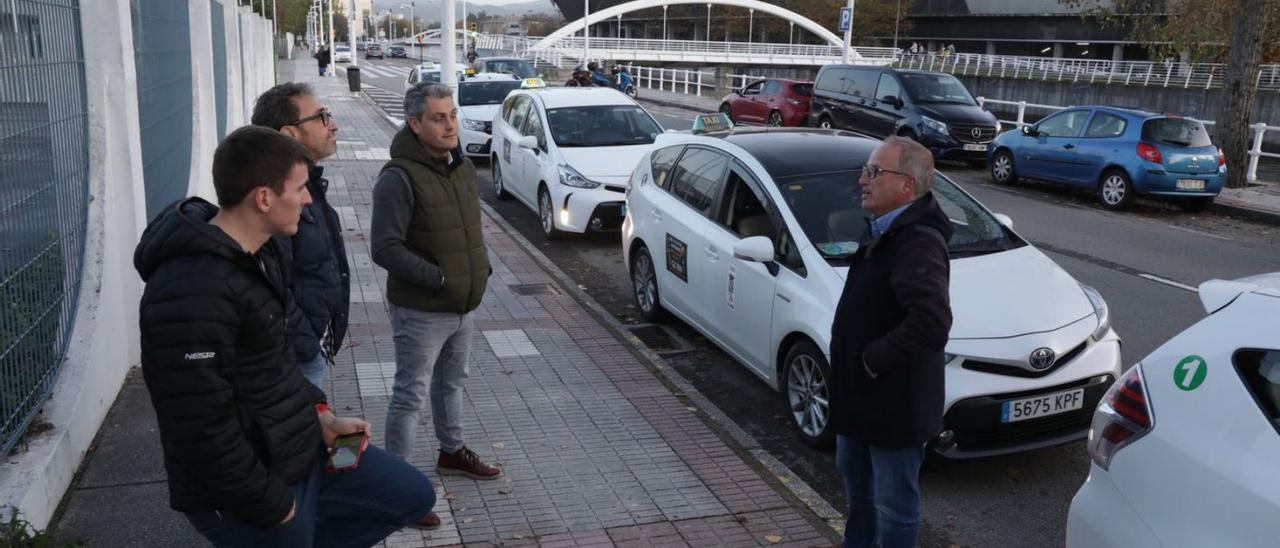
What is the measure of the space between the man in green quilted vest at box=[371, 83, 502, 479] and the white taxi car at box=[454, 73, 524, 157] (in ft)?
39.4

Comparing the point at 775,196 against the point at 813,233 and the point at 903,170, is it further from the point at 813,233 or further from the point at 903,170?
the point at 903,170

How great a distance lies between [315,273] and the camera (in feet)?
12.7

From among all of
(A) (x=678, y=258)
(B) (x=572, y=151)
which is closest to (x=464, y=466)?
(A) (x=678, y=258)

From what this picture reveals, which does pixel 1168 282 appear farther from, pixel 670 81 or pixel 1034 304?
pixel 670 81

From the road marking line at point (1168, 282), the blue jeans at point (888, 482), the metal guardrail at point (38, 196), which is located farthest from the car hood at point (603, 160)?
the blue jeans at point (888, 482)

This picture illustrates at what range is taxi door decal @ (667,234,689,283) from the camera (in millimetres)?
7160

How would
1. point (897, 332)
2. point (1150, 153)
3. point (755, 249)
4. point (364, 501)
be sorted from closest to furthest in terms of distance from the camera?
1. point (364, 501)
2. point (897, 332)
3. point (755, 249)
4. point (1150, 153)

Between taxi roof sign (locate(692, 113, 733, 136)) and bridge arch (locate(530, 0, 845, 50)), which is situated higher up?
bridge arch (locate(530, 0, 845, 50))

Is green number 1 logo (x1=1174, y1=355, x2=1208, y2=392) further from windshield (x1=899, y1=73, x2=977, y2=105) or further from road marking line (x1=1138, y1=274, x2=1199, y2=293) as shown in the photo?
windshield (x1=899, y1=73, x2=977, y2=105)

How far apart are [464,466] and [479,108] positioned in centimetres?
1406

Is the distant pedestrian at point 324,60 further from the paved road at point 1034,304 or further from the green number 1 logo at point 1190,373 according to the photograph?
the green number 1 logo at point 1190,373

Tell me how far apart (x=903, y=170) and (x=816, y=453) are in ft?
8.16

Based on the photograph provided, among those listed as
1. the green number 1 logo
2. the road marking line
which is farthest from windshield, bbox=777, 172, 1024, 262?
the road marking line

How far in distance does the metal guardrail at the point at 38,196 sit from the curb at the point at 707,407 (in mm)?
3358
